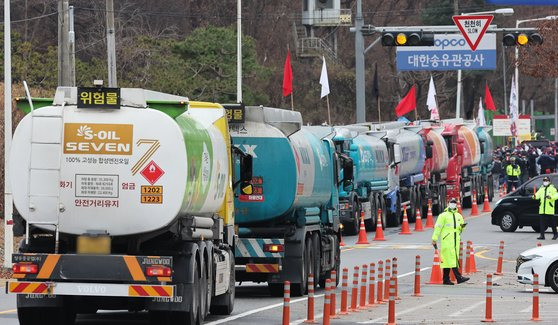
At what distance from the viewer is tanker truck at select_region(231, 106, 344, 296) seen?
74.8 feet

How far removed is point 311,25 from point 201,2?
31.0 feet

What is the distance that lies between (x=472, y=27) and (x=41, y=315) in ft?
79.4

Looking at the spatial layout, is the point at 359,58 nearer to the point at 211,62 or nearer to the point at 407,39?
the point at 407,39

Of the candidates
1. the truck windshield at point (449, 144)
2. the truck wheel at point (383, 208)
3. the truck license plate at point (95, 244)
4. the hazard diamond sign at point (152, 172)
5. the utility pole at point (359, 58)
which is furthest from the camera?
the truck windshield at point (449, 144)

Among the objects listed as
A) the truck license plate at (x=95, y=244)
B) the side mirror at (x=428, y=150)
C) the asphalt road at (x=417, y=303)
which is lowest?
the asphalt road at (x=417, y=303)

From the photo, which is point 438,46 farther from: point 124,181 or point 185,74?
point 124,181

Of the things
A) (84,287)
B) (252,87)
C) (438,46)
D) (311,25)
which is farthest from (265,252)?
(311,25)

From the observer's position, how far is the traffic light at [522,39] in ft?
124

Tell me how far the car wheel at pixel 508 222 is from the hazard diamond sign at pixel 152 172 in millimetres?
28153

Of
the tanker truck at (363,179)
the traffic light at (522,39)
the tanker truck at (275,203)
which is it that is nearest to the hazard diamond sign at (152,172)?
the tanker truck at (275,203)

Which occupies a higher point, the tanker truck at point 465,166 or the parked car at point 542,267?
the tanker truck at point 465,166

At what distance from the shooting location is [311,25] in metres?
86.3

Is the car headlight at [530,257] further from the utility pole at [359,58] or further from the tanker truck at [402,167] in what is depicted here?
the utility pole at [359,58]

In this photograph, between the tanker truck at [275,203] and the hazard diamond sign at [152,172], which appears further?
the tanker truck at [275,203]
